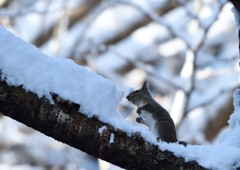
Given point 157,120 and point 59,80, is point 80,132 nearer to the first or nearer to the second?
point 59,80

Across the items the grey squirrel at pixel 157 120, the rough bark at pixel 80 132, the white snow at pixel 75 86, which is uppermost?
the grey squirrel at pixel 157 120

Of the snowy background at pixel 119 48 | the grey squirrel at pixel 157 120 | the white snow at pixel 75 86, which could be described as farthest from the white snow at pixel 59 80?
the snowy background at pixel 119 48

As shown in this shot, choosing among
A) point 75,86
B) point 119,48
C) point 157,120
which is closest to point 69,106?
point 75,86

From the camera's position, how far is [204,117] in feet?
23.7

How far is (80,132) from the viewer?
1.64 meters

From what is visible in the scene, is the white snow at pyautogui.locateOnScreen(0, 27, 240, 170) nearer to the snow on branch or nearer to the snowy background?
the snow on branch

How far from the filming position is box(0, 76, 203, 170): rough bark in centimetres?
158

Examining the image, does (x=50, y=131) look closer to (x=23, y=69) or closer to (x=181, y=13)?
(x=23, y=69)

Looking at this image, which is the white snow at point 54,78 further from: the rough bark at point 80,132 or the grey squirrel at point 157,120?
the grey squirrel at point 157,120

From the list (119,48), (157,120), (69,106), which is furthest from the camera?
(119,48)

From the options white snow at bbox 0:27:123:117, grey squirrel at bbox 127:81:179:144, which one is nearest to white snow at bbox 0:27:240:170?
white snow at bbox 0:27:123:117

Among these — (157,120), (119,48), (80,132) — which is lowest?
(80,132)

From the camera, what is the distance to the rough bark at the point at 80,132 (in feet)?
5.18

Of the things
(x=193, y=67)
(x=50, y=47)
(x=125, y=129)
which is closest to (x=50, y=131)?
(x=125, y=129)
